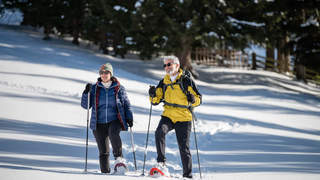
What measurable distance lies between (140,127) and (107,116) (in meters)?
3.55

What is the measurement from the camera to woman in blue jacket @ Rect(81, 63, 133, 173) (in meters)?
4.48

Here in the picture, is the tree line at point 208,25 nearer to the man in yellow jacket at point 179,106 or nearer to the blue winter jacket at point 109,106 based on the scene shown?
the man in yellow jacket at point 179,106

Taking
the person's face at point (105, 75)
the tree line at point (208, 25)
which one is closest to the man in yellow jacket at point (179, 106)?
the person's face at point (105, 75)

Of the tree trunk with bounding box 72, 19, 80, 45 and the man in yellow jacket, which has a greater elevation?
the tree trunk with bounding box 72, 19, 80, 45

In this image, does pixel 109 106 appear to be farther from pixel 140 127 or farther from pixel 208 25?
pixel 208 25

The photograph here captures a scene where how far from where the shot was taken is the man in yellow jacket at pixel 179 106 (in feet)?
14.8

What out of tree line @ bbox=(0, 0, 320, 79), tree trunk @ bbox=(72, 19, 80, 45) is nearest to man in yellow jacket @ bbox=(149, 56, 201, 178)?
tree line @ bbox=(0, 0, 320, 79)

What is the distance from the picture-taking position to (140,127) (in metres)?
7.98

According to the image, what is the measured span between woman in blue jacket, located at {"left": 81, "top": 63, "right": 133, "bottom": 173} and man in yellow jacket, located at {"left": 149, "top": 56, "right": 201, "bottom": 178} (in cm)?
55

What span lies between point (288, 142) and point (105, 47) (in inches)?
588

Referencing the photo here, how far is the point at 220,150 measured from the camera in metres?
6.81

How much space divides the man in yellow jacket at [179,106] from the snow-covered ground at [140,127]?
78cm

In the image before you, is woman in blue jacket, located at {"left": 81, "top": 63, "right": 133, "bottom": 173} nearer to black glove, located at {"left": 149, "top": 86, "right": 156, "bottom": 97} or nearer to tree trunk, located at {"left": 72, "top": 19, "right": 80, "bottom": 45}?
black glove, located at {"left": 149, "top": 86, "right": 156, "bottom": 97}

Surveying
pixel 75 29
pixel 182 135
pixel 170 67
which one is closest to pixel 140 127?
pixel 182 135
